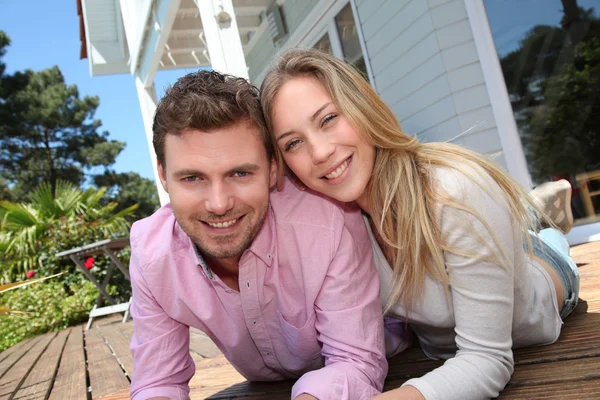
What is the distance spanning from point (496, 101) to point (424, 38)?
88 cm

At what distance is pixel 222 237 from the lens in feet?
6.28

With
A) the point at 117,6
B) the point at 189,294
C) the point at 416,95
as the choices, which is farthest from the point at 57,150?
the point at 189,294

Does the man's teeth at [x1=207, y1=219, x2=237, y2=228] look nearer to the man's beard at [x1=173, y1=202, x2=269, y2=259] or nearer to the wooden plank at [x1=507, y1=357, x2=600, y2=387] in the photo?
the man's beard at [x1=173, y1=202, x2=269, y2=259]

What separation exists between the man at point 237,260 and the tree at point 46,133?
2829cm

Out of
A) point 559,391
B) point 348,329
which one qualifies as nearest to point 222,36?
point 348,329

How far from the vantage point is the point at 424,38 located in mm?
4824

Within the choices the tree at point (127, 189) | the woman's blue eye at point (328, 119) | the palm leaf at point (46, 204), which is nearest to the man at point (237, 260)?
the woman's blue eye at point (328, 119)

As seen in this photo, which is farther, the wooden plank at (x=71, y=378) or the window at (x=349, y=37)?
the window at (x=349, y=37)

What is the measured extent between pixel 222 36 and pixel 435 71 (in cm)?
191

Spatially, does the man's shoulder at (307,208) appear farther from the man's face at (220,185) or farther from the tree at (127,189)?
the tree at (127,189)

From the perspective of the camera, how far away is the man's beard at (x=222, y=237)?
6.25ft

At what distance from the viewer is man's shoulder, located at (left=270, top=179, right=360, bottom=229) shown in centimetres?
191

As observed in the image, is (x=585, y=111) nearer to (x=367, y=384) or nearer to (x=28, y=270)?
(x=367, y=384)

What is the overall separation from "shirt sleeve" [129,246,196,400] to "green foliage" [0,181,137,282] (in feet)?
26.4
